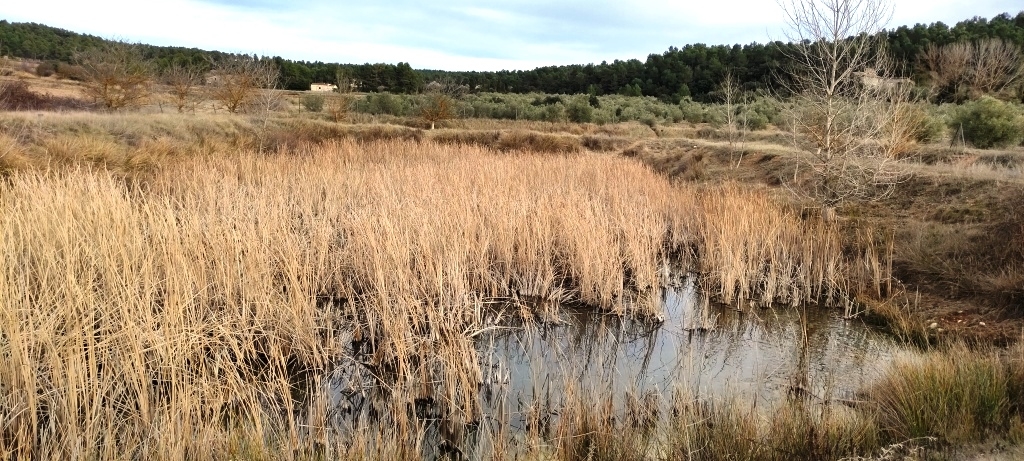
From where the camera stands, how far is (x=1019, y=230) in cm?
646

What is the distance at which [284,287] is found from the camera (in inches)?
218

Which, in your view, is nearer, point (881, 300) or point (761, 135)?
point (881, 300)

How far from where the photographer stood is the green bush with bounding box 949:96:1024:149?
548 inches

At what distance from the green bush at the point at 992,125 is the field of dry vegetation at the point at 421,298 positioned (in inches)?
121

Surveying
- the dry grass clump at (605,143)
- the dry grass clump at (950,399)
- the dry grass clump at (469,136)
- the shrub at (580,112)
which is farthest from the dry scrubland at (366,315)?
the shrub at (580,112)

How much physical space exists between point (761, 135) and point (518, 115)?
15.2 metres

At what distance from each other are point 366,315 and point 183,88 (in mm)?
24733

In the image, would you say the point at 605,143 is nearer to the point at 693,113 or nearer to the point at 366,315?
the point at 693,113

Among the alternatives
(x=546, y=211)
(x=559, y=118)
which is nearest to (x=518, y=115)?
(x=559, y=118)

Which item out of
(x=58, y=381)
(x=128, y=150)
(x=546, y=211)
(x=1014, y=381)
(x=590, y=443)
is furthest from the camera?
(x=128, y=150)

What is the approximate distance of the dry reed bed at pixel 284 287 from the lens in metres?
3.08

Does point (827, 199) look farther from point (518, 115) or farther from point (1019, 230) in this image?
point (518, 115)

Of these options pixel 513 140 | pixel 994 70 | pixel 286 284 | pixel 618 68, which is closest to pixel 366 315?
pixel 286 284

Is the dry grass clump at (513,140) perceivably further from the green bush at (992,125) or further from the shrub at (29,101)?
the shrub at (29,101)
